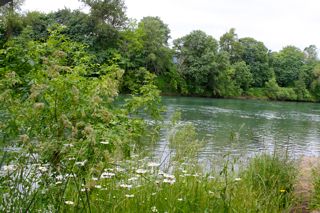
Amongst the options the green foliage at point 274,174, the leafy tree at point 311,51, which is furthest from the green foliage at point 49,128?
the leafy tree at point 311,51

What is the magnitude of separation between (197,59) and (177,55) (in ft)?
13.8

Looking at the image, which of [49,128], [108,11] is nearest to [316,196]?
[49,128]

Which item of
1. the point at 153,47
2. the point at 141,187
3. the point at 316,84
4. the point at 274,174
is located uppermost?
the point at 153,47

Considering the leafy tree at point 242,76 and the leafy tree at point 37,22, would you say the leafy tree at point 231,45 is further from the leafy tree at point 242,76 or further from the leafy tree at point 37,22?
the leafy tree at point 37,22

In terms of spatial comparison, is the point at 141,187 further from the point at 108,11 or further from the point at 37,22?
the point at 37,22

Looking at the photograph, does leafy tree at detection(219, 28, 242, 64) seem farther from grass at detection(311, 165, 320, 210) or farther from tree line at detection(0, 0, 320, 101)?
grass at detection(311, 165, 320, 210)

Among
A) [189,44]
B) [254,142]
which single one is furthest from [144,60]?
[254,142]

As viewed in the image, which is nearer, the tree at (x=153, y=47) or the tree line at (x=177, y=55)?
the tree line at (x=177, y=55)

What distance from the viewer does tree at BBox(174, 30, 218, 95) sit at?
192 ft

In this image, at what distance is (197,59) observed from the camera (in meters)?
59.6

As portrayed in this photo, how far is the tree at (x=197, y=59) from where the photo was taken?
5862 cm

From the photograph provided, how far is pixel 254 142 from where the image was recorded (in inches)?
701

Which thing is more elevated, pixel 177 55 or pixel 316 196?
pixel 177 55

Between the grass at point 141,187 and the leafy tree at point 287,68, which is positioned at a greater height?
the leafy tree at point 287,68
